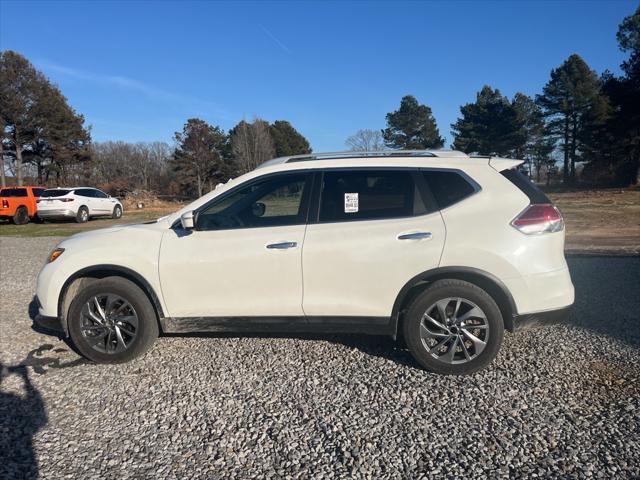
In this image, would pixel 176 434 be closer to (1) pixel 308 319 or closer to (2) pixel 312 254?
(1) pixel 308 319

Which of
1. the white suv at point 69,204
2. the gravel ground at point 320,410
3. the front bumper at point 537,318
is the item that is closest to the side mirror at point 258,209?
the gravel ground at point 320,410

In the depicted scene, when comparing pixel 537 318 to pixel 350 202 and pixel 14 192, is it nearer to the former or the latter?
pixel 350 202

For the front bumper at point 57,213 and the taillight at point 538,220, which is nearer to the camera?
the taillight at point 538,220

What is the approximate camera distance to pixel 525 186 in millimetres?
4016

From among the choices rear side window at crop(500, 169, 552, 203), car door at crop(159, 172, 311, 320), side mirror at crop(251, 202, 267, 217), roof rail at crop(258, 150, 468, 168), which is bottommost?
car door at crop(159, 172, 311, 320)

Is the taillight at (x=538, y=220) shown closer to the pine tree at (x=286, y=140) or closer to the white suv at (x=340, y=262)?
the white suv at (x=340, y=262)

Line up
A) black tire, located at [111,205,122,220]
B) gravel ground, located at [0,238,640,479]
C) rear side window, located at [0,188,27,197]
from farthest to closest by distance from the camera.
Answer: black tire, located at [111,205,122,220] → rear side window, located at [0,188,27,197] → gravel ground, located at [0,238,640,479]

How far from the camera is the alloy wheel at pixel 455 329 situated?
12.6 feet

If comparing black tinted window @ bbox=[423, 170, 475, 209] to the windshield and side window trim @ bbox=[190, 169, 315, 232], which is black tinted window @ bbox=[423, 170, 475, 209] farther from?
the windshield

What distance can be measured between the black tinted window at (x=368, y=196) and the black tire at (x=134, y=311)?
1.77 m

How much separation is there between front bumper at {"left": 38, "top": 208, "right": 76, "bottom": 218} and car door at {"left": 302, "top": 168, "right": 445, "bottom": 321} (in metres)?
20.9

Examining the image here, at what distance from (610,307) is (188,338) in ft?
16.2

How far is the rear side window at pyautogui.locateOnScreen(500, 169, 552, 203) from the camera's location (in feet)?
12.9

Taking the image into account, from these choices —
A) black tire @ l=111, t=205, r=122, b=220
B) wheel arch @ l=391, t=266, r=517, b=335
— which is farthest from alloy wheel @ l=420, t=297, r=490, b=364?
black tire @ l=111, t=205, r=122, b=220
